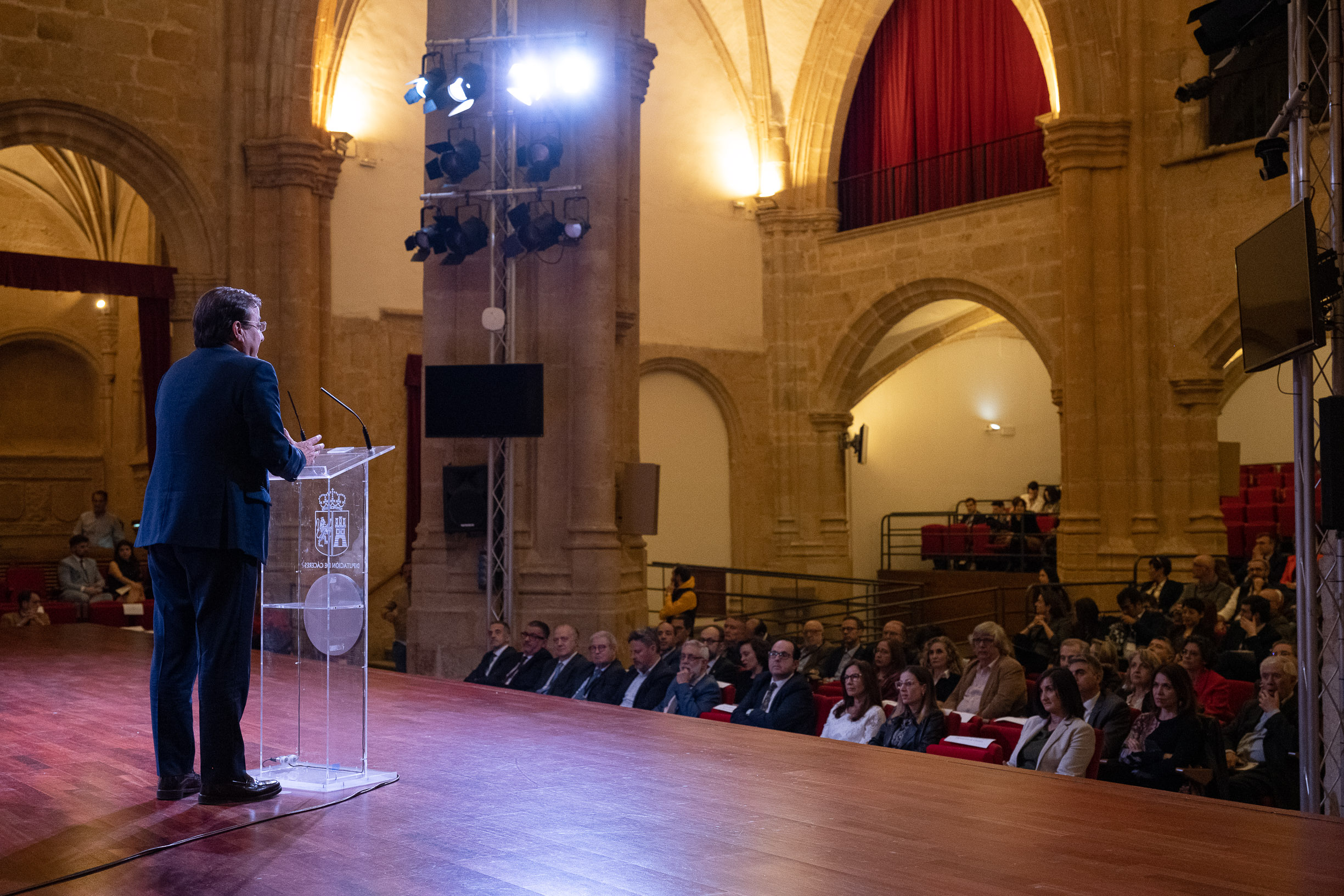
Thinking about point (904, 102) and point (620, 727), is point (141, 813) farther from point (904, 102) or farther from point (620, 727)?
point (904, 102)

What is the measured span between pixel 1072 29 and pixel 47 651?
10.8 metres

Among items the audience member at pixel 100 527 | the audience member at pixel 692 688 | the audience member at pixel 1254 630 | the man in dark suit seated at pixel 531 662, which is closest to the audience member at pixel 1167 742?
the audience member at pixel 692 688

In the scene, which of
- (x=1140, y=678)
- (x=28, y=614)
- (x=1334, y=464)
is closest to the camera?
(x=1334, y=464)

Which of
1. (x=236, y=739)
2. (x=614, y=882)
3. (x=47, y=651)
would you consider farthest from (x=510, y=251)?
(x=614, y=882)

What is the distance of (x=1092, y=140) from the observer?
13180mm

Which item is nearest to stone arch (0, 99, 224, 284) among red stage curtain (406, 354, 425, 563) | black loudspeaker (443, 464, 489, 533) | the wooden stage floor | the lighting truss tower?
red stage curtain (406, 354, 425, 563)

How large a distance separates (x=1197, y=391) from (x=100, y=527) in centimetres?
1098

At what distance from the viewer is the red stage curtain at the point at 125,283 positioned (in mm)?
11719

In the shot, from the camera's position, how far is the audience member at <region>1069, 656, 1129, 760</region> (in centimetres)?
554

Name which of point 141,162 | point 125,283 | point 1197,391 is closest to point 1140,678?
point 1197,391

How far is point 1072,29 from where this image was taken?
43.2ft

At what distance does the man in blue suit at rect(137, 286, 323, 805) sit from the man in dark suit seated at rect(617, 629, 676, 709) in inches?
144

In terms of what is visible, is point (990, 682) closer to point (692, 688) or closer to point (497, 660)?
point (692, 688)

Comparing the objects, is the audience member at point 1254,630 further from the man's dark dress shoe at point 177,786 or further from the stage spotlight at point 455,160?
the man's dark dress shoe at point 177,786
